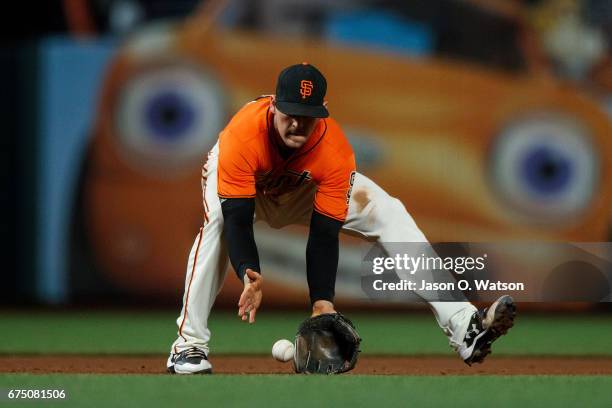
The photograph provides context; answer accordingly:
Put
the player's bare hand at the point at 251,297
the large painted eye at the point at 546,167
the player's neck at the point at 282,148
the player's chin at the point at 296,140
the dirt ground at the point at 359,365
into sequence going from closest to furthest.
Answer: the player's bare hand at the point at 251,297
the player's chin at the point at 296,140
the player's neck at the point at 282,148
the dirt ground at the point at 359,365
the large painted eye at the point at 546,167

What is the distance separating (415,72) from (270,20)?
133 cm

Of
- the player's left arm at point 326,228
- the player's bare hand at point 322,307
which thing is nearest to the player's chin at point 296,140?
the player's left arm at point 326,228

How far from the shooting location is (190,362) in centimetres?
542

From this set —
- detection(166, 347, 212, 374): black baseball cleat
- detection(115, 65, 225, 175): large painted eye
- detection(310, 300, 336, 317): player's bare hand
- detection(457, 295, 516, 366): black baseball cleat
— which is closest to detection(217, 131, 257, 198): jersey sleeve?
detection(310, 300, 336, 317): player's bare hand

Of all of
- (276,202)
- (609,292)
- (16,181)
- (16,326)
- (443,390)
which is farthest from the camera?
(16,181)

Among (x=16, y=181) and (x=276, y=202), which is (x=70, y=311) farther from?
(x=276, y=202)

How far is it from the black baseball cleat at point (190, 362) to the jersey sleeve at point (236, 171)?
742 millimetres

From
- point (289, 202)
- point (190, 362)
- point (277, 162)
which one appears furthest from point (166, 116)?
point (190, 362)

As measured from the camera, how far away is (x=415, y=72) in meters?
10.3

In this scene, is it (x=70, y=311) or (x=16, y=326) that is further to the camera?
(x=70, y=311)

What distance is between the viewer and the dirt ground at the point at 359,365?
591 cm

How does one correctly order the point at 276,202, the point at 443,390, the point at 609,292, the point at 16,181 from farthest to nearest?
1. the point at 16,181
2. the point at 609,292
3. the point at 276,202
4. the point at 443,390

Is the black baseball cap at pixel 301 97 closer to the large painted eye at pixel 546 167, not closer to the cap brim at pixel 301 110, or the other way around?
the cap brim at pixel 301 110

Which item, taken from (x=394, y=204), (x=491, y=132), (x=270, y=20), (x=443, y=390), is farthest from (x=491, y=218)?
(x=443, y=390)
